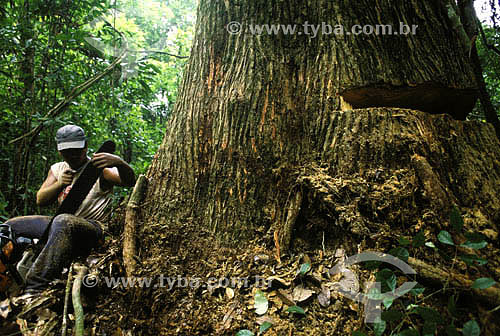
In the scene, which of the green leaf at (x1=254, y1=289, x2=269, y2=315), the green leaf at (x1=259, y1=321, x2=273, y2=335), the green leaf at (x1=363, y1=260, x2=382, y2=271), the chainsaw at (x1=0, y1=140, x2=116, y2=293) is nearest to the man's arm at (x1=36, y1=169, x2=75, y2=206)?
the chainsaw at (x1=0, y1=140, x2=116, y2=293)

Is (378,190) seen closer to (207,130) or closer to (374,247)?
(374,247)

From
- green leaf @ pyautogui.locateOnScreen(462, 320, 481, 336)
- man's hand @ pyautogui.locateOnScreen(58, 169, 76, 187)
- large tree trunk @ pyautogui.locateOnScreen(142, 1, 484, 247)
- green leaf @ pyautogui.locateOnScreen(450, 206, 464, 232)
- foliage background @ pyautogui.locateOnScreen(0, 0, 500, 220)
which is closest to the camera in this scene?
green leaf @ pyautogui.locateOnScreen(462, 320, 481, 336)

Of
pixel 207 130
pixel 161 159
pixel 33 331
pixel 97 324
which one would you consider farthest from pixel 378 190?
pixel 33 331

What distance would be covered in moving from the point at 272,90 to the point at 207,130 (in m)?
0.51

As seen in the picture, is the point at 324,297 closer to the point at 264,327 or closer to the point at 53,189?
the point at 264,327

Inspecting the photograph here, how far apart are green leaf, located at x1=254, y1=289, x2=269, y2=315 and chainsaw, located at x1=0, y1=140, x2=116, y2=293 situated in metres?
1.67

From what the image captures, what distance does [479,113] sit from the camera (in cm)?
508

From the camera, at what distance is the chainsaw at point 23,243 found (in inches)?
83.2

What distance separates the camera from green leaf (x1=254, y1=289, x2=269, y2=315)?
1580 mm

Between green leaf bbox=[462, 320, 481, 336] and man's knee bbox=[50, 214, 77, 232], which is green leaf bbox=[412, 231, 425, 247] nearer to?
green leaf bbox=[462, 320, 481, 336]

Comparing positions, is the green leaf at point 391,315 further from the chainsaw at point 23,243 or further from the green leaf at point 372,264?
the chainsaw at point 23,243

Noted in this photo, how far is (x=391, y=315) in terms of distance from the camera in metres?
1.25

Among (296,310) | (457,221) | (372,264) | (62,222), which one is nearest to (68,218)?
(62,222)

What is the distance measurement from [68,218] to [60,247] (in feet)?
0.80
